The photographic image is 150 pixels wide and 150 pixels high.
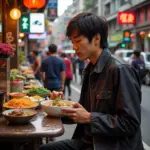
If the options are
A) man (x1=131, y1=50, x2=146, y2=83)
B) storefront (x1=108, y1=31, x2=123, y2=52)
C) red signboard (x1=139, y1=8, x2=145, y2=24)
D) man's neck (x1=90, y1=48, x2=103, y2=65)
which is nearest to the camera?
man's neck (x1=90, y1=48, x2=103, y2=65)

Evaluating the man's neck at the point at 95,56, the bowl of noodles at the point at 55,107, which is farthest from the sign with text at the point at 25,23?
the man's neck at the point at 95,56

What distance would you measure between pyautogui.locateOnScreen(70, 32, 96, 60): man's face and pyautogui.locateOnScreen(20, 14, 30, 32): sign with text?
39.8ft

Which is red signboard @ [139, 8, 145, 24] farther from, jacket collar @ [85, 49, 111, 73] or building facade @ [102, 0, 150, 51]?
jacket collar @ [85, 49, 111, 73]

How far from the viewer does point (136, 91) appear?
2.53 meters

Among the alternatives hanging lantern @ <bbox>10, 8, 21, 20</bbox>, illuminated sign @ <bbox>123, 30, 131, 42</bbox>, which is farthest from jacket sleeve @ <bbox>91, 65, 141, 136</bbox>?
illuminated sign @ <bbox>123, 30, 131, 42</bbox>

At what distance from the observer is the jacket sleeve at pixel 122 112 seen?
2461mm

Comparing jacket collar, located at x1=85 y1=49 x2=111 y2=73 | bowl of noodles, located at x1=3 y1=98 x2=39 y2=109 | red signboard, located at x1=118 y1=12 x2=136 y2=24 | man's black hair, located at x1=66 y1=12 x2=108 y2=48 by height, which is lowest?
bowl of noodles, located at x1=3 y1=98 x2=39 y2=109

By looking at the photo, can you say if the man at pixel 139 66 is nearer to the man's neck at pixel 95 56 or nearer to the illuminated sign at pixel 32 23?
the illuminated sign at pixel 32 23

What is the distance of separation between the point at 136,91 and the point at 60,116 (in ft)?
2.99

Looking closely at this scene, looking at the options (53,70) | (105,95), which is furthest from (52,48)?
(105,95)

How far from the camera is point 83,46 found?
273cm

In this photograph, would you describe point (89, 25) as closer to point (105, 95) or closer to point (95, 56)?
point (95, 56)

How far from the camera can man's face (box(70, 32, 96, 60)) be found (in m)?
2.70

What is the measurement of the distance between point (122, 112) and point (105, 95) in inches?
8.4
